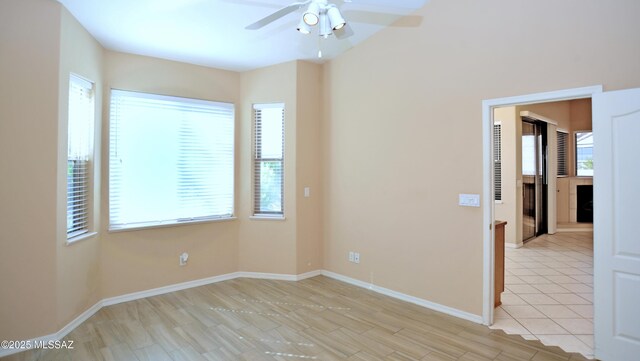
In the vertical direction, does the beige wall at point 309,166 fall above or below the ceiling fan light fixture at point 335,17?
below

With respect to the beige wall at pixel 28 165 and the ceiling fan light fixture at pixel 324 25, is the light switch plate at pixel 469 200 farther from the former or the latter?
the beige wall at pixel 28 165

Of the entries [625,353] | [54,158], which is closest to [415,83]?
[625,353]

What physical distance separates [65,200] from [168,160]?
1271 mm

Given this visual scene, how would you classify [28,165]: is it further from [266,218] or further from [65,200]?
[266,218]

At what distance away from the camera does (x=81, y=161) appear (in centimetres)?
344

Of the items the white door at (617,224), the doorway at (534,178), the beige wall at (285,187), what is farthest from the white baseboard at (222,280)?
the doorway at (534,178)

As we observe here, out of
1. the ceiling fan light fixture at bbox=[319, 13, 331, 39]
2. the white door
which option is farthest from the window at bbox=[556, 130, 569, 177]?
the ceiling fan light fixture at bbox=[319, 13, 331, 39]

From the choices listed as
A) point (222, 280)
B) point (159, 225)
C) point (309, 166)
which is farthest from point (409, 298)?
point (159, 225)

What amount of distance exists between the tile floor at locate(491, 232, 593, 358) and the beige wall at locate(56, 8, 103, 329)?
4.04 metres

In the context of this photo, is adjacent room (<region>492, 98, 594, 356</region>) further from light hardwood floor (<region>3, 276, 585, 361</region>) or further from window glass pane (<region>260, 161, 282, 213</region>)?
window glass pane (<region>260, 161, 282, 213</region>)

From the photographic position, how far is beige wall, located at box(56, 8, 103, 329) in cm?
296

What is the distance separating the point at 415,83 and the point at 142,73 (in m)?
3.23

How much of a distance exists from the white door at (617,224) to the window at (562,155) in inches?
257

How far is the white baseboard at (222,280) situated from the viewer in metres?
3.04
